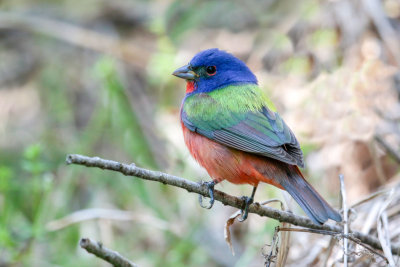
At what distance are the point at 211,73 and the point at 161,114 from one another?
2.19m

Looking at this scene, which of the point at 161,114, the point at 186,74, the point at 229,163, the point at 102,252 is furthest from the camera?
the point at 161,114

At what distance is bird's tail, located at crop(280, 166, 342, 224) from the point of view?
290 centimetres

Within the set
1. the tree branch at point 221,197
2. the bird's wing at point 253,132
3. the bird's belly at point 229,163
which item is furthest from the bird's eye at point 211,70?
the tree branch at point 221,197

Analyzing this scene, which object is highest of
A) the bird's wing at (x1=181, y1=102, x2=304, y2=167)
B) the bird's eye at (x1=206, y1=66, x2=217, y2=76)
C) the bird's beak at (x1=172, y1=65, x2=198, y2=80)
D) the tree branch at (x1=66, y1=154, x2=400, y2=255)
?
the bird's eye at (x1=206, y1=66, x2=217, y2=76)

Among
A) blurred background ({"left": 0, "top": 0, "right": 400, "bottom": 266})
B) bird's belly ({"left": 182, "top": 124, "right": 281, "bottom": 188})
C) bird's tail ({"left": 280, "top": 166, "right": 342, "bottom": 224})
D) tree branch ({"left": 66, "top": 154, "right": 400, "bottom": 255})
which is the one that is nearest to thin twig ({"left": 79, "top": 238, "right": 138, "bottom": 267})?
tree branch ({"left": 66, "top": 154, "right": 400, "bottom": 255})

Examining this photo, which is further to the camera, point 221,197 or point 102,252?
point 221,197

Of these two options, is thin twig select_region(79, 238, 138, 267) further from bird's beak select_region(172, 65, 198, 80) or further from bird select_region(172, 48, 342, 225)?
bird's beak select_region(172, 65, 198, 80)

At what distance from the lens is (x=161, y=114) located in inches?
255

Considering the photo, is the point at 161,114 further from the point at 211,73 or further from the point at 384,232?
the point at 384,232

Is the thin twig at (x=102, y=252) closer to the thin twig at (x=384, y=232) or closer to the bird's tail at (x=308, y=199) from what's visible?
the bird's tail at (x=308, y=199)

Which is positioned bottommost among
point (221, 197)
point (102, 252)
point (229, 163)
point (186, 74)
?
point (102, 252)

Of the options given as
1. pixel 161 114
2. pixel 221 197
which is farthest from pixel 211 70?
pixel 161 114

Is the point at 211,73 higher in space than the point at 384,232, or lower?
higher

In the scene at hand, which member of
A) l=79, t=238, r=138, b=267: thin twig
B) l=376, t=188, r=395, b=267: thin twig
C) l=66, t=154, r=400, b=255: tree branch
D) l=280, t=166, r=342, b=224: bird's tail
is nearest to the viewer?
l=79, t=238, r=138, b=267: thin twig
